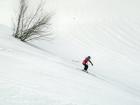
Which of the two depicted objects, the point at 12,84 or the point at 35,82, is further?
the point at 35,82

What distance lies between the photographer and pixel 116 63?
31.1 metres

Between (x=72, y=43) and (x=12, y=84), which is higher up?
(x=72, y=43)

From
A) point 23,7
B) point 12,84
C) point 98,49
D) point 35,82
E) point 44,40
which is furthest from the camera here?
point 98,49

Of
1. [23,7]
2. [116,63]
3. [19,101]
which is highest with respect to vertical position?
[23,7]

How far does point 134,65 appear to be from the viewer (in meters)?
31.1

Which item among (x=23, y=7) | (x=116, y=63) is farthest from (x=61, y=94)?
(x=116, y=63)

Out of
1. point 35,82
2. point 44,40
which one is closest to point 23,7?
point 44,40

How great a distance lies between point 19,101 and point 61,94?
7.05ft

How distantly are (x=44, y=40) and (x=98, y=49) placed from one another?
7.89 m

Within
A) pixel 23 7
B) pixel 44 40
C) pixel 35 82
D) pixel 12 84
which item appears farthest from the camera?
pixel 44 40

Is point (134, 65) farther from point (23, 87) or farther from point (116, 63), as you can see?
point (23, 87)

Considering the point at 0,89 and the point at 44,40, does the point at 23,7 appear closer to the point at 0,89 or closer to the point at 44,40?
the point at 44,40

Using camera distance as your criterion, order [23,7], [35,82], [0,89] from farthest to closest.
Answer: [23,7] < [35,82] < [0,89]

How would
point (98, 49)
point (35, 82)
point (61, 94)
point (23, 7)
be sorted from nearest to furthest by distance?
point (61, 94) → point (35, 82) → point (23, 7) → point (98, 49)
